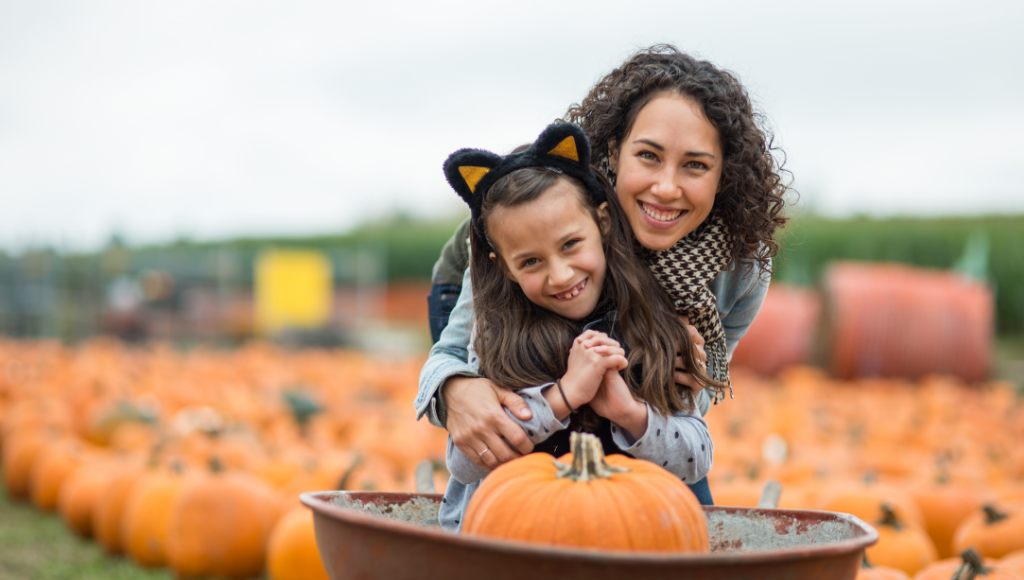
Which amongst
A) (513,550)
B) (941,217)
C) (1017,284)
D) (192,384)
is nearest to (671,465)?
(513,550)

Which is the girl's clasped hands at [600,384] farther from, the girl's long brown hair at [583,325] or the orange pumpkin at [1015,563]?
the orange pumpkin at [1015,563]

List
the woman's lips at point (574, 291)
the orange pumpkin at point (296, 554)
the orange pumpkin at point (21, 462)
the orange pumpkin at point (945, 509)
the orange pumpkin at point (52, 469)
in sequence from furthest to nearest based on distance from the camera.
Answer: the orange pumpkin at point (21, 462) → the orange pumpkin at point (52, 469) → the orange pumpkin at point (945, 509) → the orange pumpkin at point (296, 554) → the woman's lips at point (574, 291)

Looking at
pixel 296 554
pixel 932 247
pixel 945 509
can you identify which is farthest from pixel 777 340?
pixel 932 247

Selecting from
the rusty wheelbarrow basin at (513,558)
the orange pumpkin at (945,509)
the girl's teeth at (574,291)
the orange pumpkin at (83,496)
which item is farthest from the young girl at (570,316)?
the orange pumpkin at (83,496)

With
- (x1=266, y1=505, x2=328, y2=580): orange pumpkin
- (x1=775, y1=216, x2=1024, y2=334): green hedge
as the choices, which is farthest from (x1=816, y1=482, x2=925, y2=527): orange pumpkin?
(x1=775, y1=216, x2=1024, y2=334): green hedge

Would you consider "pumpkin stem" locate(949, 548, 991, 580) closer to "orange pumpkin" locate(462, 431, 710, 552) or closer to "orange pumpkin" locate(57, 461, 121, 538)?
"orange pumpkin" locate(462, 431, 710, 552)

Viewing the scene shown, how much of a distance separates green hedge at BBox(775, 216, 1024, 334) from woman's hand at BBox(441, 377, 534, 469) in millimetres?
14615

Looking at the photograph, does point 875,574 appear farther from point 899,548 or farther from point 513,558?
point 513,558

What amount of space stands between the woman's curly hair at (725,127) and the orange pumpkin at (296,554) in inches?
71.8

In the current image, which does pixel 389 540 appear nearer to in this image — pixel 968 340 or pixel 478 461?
pixel 478 461

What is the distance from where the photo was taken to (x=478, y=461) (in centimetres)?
156

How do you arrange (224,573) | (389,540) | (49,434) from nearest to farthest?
(389,540)
(224,573)
(49,434)

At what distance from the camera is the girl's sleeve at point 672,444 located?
59.0 inches

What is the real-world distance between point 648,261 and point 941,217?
26.7 m
